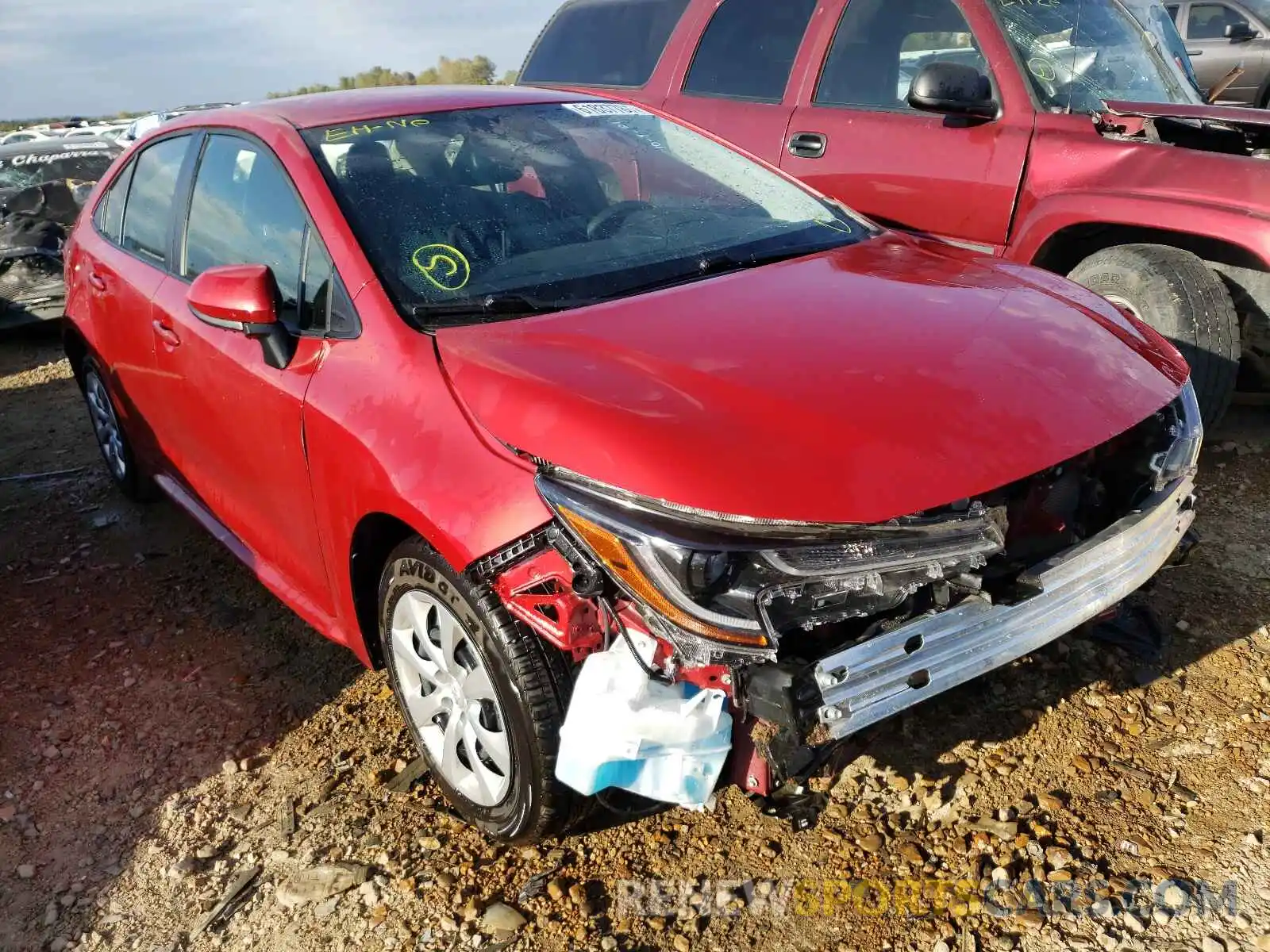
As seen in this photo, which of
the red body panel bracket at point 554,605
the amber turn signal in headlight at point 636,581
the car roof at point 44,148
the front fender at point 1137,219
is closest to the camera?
the amber turn signal in headlight at point 636,581

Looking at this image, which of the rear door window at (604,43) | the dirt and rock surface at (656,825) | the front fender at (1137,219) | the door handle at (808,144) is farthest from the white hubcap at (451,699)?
the rear door window at (604,43)

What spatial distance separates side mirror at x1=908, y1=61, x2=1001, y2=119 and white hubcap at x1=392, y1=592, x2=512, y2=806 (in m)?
3.02

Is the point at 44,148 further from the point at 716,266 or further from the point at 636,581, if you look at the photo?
the point at 636,581

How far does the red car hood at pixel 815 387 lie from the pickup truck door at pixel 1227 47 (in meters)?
10.2

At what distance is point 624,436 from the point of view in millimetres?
1975

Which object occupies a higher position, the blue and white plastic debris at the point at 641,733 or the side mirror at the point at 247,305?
the side mirror at the point at 247,305

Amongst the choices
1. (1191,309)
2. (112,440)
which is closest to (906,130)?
(1191,309)

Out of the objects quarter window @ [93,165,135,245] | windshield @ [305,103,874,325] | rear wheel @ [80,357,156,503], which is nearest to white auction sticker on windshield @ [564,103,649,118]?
windshield @ [305,103,874,325]

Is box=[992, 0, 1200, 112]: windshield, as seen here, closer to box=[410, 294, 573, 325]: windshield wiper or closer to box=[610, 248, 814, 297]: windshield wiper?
box=[610, 248, 814, 297]: windshield wiper

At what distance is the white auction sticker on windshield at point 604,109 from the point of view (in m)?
3.41

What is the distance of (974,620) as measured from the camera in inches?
78.3

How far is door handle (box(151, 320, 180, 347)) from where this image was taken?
130 inches

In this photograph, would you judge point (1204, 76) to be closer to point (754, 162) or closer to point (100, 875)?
point (754, 162)

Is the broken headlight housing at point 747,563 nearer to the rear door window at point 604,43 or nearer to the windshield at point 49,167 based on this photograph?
the rear door window at point 604,43
